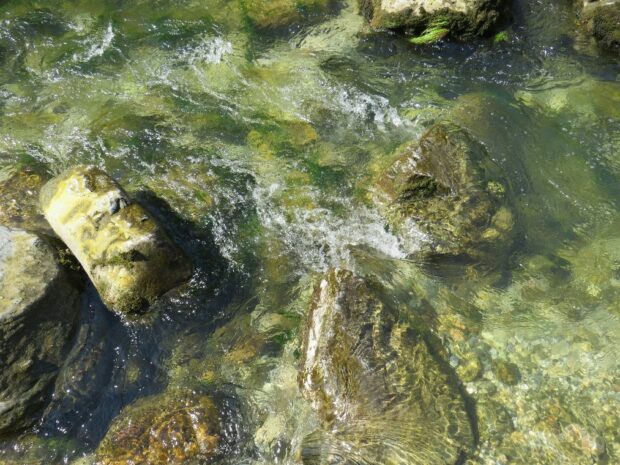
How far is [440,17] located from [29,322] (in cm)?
528

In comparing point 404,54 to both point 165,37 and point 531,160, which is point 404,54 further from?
point 165,37

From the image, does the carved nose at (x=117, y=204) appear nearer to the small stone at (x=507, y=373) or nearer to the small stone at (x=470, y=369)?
the small stone at (x=470, y=369)

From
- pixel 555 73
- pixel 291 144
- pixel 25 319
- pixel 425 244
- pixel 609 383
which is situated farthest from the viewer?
pixel 555 73

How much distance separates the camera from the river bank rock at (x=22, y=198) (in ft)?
15.3

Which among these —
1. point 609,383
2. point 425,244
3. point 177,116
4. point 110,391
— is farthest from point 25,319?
point 609,383

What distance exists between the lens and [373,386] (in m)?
3.90

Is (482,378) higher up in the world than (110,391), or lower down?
lower down

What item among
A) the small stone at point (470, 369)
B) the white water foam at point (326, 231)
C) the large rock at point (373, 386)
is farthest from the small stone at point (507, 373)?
the white water foam at point (326, 231)

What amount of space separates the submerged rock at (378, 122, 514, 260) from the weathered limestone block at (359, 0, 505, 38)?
6.52ft

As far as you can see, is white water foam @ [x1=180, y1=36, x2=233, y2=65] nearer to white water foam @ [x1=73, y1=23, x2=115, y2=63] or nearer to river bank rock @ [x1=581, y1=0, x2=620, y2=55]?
white water foam @ [x1=73, y1=23, x2=115, y2=63]

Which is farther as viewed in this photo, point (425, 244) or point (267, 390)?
point (425, 244)

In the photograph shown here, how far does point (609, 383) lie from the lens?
14.2 feet

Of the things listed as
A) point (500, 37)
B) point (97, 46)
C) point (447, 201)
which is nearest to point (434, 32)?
point (500, 37)

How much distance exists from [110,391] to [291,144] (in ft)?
9.29
